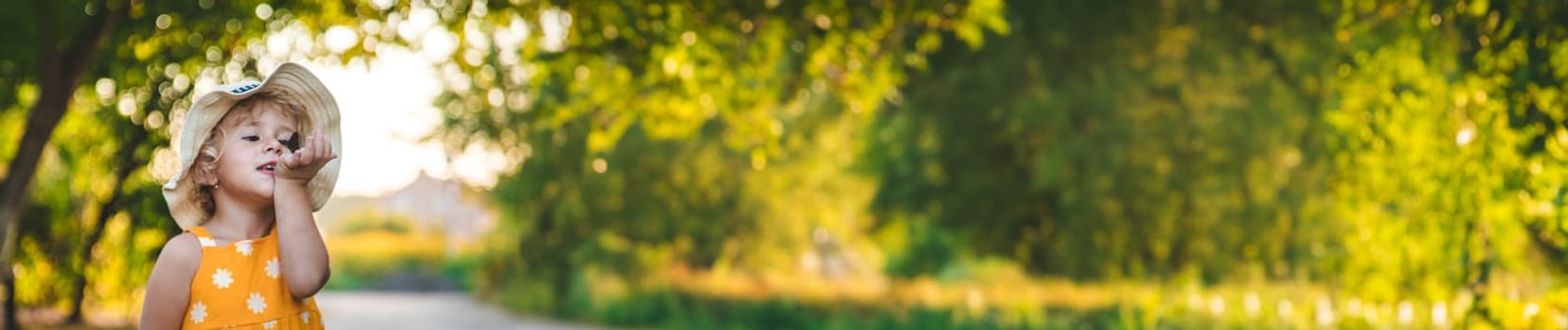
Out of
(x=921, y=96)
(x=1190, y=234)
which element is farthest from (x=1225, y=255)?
(x=921, y=96)

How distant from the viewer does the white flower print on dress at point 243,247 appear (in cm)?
305

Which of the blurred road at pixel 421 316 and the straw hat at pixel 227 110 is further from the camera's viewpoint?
the blurred road at pixel 421 316

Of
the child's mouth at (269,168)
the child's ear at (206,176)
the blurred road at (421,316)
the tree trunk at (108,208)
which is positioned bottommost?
the child's ear at (206,176)

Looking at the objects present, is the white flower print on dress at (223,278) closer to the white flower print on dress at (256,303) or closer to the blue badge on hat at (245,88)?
the white flower print on dress at (256,303)

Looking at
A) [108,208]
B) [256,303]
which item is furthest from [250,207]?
[108,208]

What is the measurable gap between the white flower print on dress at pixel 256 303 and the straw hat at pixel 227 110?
0.22m

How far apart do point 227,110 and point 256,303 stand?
1.24 feet

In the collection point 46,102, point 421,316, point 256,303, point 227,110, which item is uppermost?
point 421,316

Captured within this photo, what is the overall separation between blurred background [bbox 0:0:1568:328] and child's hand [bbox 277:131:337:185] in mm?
4788

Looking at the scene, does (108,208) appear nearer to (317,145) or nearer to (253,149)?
(253,149)

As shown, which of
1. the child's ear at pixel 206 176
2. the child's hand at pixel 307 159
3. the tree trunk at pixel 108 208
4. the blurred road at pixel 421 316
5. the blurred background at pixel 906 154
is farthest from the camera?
the blurred road at pixel 421 316

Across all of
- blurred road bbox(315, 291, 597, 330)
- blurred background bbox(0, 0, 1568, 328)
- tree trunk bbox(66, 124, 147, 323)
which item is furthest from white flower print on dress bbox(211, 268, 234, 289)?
Answer: blurred road bbox(315, 291, 597, 330)

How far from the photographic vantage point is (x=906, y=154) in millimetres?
Result: 19062

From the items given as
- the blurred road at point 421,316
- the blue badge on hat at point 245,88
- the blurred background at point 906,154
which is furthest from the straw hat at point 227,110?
the blurred road at point 421,316
